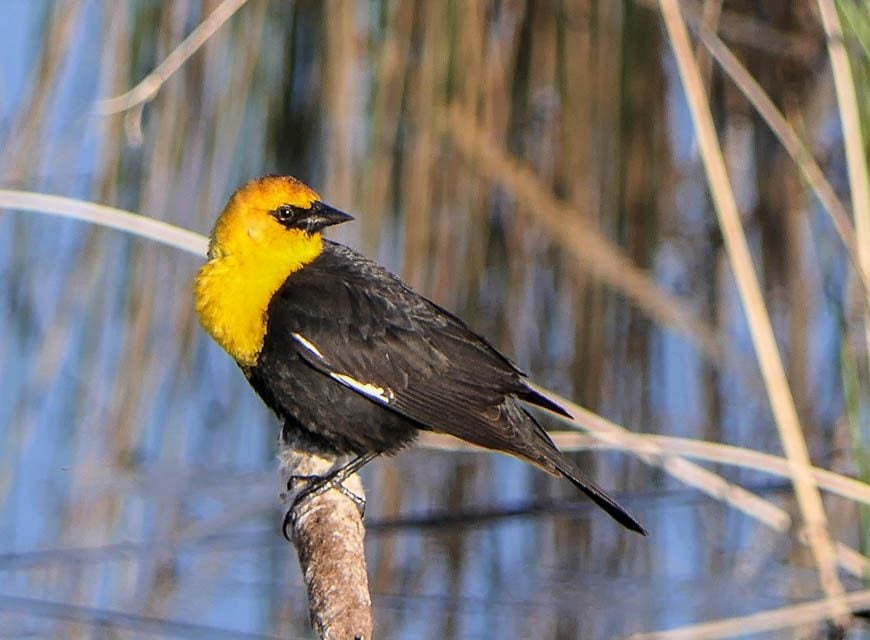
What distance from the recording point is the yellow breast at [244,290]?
3164 mm

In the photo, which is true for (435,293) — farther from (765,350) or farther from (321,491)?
(321,491)

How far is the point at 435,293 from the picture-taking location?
4.99m

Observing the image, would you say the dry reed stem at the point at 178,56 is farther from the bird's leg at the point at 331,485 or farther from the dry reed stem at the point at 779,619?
the dry reed stem at the point at 779,619

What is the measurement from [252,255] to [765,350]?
1.20 m

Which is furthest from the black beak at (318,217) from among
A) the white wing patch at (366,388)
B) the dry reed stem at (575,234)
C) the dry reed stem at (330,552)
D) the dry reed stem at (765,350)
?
the dry reed stem at (575,234)

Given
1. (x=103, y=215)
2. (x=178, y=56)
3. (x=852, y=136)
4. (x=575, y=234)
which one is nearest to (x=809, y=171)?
(x=852, y=136)

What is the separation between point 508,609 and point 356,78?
1.83m

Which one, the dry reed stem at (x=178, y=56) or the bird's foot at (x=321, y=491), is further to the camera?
the dry reed stem at (x=178, y=56)

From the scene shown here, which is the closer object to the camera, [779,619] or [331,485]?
[331,485]

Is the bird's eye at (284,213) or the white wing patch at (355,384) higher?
the bird's eye at (284,213)

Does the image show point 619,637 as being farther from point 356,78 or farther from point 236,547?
point 356,78

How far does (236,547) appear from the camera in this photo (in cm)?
447

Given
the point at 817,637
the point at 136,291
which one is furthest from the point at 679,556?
the point at 136,291

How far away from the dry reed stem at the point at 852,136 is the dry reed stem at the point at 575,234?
1.85 metres
